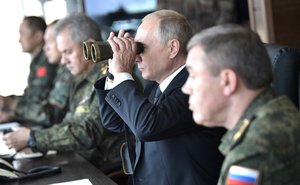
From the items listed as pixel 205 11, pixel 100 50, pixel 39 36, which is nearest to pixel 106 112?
pixel 100 50

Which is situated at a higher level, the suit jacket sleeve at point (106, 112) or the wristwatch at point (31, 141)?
the suit jacket sleeve at point (106, 112)

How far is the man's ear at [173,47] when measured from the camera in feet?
6.97

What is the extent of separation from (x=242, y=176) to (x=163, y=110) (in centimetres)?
68

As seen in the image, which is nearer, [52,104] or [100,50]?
[100,50]

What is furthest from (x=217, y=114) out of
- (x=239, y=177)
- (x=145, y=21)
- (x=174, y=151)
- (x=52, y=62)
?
(x=52, y=62)

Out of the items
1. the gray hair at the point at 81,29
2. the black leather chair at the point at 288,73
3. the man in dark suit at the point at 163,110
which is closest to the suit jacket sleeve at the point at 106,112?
the man in dark suit at the point at 163,110

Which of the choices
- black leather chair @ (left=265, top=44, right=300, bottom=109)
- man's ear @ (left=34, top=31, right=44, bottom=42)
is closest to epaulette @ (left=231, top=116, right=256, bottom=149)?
black leather chair @ (left=265, top=44, right=300, bottom=109)

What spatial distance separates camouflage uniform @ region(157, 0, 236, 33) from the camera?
5305 mm

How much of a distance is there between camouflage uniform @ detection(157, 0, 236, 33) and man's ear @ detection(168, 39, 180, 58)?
3.20 meters

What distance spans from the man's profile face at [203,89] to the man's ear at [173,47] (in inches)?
A: 22.9

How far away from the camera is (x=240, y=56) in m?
1.43

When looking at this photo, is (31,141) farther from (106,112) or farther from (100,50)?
(100,50)

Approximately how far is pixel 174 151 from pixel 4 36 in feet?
16.8

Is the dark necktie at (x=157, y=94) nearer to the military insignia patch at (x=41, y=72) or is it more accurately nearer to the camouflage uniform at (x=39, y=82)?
the camouflage uniform at (x=39, y=82)
